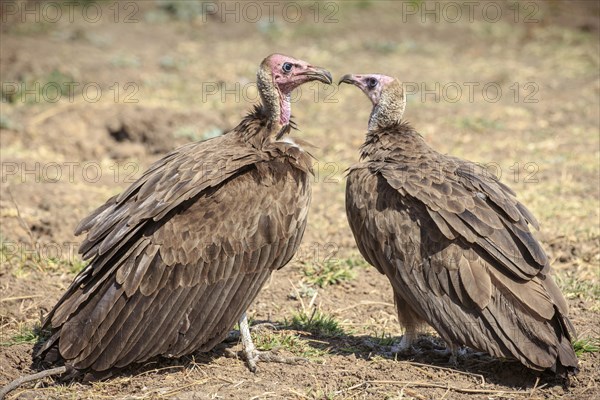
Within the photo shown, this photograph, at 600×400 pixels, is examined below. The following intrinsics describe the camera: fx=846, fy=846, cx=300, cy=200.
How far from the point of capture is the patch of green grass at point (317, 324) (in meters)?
5.96

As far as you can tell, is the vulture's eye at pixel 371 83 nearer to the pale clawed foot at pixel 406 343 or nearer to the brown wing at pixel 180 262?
the brown wing at pixel 180 262

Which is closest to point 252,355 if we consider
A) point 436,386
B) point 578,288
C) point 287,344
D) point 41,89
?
point 287,344

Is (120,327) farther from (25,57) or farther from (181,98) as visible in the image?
(25,57)

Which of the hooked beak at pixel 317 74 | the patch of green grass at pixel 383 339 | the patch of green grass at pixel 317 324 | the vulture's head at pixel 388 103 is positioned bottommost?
the patch of green grass at pixel 383 339

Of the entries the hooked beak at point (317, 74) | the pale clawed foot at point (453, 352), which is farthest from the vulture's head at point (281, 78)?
the pale clawed foot at point (453, 352)

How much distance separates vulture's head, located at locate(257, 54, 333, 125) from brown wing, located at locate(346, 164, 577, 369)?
0.99 m

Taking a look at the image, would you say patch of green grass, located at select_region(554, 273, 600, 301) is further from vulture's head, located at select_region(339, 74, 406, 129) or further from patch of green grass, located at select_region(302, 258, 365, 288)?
vulture's head, located at select_region(339, 74, 406, 129)

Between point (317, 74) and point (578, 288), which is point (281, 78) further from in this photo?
point (578, 288)

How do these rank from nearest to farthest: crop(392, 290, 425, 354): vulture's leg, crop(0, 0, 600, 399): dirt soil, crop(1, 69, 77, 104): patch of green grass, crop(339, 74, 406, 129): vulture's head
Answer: crop(0, 0, 600, 399): dirt soil → crop(392, 290, 425, 354): vulture's leg → crop(339, 74, 406, 129): vulture's head → crop(1, 69, 77, 104): patch of green grass

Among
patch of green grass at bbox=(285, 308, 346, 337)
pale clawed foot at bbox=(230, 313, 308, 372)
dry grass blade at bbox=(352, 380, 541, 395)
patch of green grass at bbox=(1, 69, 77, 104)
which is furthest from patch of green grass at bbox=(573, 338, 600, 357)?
patch of green grass at bbox=(1, 69, 77, 104)

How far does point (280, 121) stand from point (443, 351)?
1980 mm

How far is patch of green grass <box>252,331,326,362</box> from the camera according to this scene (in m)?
5.55

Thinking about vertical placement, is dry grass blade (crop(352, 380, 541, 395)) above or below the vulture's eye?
below

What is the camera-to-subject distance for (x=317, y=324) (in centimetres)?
603
